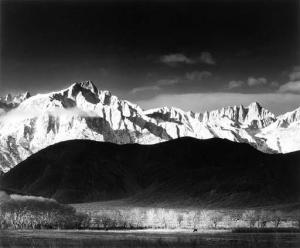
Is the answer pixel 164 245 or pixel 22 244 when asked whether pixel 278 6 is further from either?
pixel 22 244

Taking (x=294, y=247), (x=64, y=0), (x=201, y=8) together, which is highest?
(x=201, y=8)

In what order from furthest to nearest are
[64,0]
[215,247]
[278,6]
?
[278,6]
[215,247]
[64,0]

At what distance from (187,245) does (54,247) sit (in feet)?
110

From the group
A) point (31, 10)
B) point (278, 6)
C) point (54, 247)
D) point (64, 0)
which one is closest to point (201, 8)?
point (278, 6)

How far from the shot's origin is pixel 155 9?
197 m

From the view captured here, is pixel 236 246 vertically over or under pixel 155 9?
under

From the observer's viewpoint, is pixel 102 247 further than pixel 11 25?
No

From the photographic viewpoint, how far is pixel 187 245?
171 metres

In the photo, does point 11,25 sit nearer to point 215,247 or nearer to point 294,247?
point 215,247

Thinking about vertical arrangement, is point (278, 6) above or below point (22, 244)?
above

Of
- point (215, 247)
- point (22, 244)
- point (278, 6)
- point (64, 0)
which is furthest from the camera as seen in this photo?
point (278, 6)

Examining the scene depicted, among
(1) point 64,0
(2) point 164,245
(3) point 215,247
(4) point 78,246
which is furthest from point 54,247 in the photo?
(1) point 64,0

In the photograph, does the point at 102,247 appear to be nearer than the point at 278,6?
Yes

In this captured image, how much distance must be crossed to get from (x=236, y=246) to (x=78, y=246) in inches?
1532
